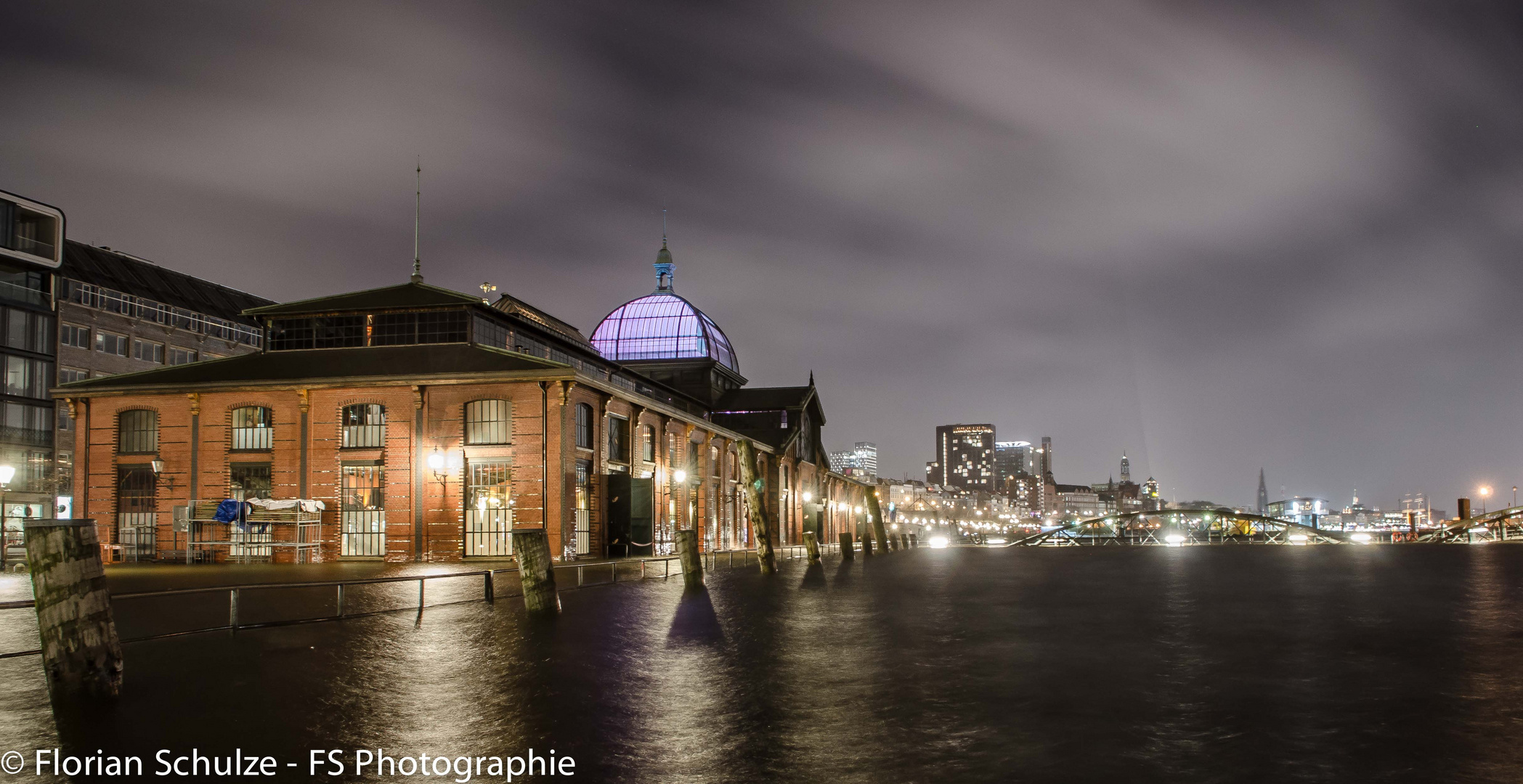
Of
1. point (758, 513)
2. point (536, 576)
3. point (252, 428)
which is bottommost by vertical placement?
point (536, 576)

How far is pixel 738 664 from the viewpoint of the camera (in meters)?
12.3

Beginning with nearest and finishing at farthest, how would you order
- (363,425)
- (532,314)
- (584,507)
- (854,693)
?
(854,693) → (363,425) → (584,507) → (532,314)

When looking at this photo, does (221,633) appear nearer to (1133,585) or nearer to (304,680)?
(304,680)

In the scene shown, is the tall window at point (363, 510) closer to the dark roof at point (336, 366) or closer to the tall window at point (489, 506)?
the tall window at point (489, 506)

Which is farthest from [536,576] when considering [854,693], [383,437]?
[383,437]

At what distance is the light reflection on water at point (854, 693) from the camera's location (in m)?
7.75

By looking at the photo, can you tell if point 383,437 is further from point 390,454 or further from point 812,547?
point 812,547

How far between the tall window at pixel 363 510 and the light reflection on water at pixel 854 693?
64.9 ft

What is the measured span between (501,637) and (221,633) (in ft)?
13.5

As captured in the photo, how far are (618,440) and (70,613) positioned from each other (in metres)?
34.3

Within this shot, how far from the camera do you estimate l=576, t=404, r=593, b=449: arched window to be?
3959 centimetres

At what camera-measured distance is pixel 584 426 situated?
40.4m

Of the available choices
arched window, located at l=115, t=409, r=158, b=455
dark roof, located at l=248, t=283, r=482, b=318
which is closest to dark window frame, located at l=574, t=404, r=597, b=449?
dark roof, located at l=248, t=283, r=482, b=318

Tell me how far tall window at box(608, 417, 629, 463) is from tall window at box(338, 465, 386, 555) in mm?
8949
